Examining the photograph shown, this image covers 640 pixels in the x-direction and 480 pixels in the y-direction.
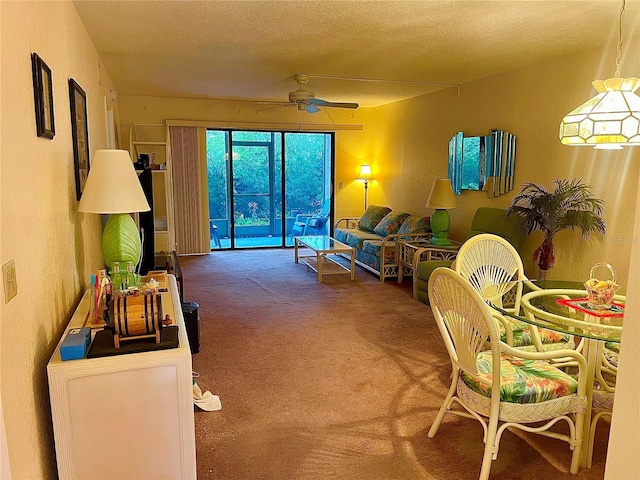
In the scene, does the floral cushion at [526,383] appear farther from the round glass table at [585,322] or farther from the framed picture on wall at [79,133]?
the framed picture on wall at [79,133]

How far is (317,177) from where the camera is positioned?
8.27 meters

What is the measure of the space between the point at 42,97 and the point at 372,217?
18.7 ft

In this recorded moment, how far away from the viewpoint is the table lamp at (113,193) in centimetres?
227

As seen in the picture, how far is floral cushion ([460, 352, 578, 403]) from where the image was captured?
2037mm

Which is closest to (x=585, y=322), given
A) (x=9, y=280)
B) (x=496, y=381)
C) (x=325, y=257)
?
(x=496, y=381)

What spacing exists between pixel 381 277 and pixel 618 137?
3.93 meters

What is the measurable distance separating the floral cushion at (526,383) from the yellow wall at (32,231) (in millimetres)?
1807

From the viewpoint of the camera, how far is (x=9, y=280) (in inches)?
55.3

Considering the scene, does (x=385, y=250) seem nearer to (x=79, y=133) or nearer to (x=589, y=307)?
(x=589, y=307)

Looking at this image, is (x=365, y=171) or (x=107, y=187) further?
(x=365, y=171)

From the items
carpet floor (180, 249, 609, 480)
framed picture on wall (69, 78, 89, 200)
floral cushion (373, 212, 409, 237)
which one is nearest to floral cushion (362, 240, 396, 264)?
floral cushion (373, 212, 409, 237)

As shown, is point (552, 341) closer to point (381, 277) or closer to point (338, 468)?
point (338, 468)

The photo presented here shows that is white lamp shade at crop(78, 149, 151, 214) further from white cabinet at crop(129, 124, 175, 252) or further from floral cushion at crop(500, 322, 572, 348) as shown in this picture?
white cabinet at crop(129, 124, 175, 252)

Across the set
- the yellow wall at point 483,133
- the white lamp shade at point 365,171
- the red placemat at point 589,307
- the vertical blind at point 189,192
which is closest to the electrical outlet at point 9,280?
the red placemat at point 589,307
